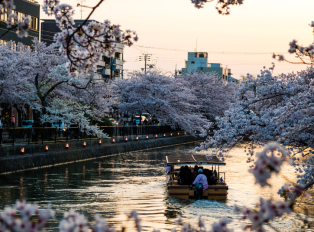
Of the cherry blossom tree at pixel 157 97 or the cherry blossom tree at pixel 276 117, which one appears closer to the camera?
the cherry blossom tree at pixel 276 117

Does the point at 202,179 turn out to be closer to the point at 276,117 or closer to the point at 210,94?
the point at 276,117

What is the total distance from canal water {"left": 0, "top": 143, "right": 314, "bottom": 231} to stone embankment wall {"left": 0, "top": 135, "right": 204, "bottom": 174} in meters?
0.57

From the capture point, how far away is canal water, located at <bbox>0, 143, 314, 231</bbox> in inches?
637

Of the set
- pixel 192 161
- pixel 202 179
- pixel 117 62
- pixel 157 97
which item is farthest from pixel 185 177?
pixel 117 62

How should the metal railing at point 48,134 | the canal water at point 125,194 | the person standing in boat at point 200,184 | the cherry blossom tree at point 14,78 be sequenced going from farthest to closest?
the cherry blossom tree at point 14,78 < the metal railing at point 48,134 < the person standing in boat at point 200,184 < the canal water at point 125,194

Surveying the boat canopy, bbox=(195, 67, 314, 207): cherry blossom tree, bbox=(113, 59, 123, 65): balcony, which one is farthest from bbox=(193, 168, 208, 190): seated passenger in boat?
bbox=(113, 59, 123, 65): balcony

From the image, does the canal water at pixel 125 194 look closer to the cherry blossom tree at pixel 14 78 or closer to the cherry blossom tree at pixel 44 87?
the cherry blossom tree at pixel 44 87

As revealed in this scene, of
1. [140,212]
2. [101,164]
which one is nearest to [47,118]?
[101,164]

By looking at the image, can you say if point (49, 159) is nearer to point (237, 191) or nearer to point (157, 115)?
point (237, 191)

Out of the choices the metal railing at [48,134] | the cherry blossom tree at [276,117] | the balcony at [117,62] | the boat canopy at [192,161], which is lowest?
the boat canopy at [192,161]

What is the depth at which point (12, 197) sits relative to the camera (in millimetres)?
18688

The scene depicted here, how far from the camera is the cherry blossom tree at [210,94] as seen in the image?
73.2m

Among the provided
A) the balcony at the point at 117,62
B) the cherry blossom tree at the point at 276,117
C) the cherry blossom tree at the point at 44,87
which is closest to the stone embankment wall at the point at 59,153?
the cherry blossom tree at the point at 44,87

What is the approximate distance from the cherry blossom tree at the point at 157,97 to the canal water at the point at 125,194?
2473cm
